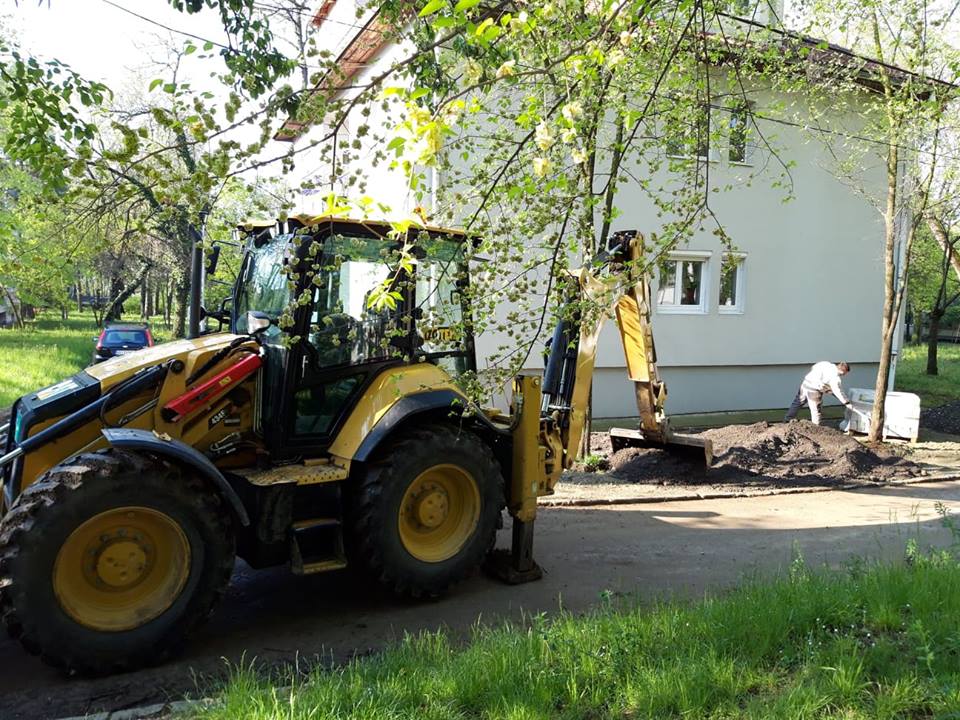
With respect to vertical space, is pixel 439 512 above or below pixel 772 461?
above

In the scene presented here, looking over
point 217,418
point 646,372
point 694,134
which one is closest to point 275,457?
point 217,418

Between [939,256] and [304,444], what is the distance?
2459 cm

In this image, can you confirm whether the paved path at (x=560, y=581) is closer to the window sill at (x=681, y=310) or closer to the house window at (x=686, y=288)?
the window sill at (x=681, y=310)

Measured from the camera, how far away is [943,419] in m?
15.3

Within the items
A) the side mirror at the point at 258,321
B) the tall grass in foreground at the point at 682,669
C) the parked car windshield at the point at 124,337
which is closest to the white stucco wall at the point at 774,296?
the side mirror at the point at 258,321

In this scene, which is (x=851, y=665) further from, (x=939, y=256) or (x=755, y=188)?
(x=939, y=256)

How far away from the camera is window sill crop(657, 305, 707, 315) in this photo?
14.0 m

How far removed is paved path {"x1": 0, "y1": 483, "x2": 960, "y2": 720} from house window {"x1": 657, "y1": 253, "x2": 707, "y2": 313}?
5664 mm

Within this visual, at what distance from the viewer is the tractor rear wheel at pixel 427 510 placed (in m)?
4.93

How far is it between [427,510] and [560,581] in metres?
1.36

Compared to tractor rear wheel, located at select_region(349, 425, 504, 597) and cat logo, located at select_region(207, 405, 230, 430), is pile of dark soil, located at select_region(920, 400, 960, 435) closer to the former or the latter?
tractor rear wheel, located at select_region(349, 425, 504, 597)

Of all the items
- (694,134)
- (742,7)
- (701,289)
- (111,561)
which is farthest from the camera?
(701,289)

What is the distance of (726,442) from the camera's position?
11.1 meters

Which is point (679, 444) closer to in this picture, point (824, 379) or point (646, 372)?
point (646, 372)
